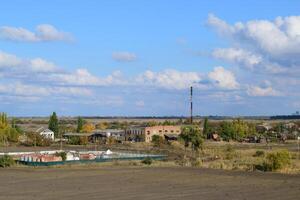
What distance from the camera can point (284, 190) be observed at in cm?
2723

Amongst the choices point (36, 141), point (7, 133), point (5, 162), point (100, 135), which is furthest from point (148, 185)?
point (100, 135)

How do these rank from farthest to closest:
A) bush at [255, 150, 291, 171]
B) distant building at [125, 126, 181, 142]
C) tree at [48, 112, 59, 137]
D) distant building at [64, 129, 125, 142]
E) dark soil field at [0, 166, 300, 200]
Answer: tree at [48, 112, 59, 137], distant building at [125, 126, 181, 142], distant building at [64, 129, 125, 142], bush at [255, 150, 291, 171], dark soil field at [0, 166, 300, 200]

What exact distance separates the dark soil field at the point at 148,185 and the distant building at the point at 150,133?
76.8m

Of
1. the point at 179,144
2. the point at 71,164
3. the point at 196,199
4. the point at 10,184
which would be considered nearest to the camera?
the point at 196,199

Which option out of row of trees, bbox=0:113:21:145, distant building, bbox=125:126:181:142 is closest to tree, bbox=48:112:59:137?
distant building, bbox=125:126:181:142

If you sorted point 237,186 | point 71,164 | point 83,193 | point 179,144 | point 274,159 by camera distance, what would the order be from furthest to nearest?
point 179,144 → point 71,164 → point 274,159 → point 237,186 → point 83,193

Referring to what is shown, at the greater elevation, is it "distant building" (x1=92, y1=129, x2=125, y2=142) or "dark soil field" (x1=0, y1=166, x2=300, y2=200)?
"distant building" (x1=92, y1=129, x2=125, y2=142)

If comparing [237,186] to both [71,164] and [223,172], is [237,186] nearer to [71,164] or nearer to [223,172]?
[223,172]

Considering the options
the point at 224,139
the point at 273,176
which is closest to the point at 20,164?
the point at 273,176

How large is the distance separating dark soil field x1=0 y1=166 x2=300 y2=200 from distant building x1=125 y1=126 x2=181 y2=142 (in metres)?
76.8

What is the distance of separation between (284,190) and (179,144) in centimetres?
6747

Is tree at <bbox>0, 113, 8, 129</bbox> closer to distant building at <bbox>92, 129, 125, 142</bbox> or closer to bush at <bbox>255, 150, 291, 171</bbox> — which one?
distant building at <bbox>92, 129, 125, 142</bbox>

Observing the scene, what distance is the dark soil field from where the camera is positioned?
82.9ft

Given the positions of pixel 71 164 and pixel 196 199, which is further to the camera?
pixel 71 164
